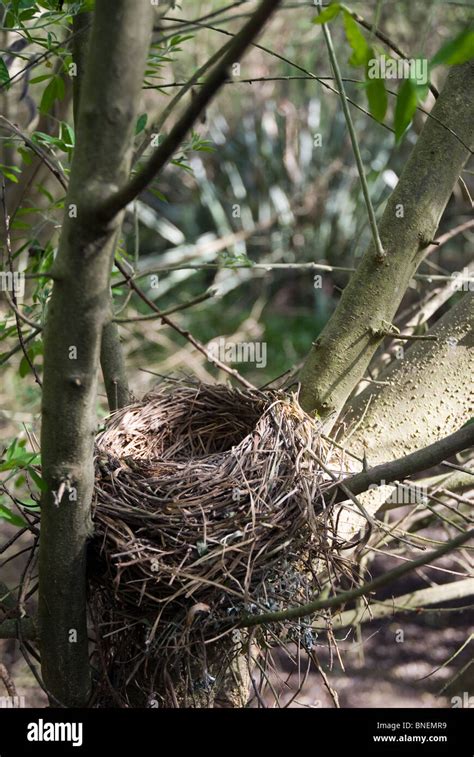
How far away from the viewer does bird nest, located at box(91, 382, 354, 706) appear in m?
1.22

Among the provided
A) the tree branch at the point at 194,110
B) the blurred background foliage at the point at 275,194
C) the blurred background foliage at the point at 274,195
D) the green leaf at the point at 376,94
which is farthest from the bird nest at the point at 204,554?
the blurred background foliage at the point at 275,194

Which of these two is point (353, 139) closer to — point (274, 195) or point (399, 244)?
point (399, 244)

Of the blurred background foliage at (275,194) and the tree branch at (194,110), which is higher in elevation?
the blurred background foliage at (275,194)

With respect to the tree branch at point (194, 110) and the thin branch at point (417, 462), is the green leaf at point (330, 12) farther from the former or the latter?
the thin branch at point (417, 462)

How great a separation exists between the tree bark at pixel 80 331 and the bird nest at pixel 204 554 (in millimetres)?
68

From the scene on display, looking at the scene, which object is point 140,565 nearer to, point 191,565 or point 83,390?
point 191,565

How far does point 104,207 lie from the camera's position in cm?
84

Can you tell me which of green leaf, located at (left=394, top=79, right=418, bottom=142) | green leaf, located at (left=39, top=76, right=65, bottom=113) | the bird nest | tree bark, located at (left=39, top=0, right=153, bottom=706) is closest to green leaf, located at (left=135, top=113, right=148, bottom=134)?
green leaf, located at (left=39, top=76, right=65, bottom=113)

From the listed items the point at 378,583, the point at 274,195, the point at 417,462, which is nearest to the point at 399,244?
the point at 417,462

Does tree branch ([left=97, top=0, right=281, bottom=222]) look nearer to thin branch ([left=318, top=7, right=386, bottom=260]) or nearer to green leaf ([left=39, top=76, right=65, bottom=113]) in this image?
thin branch ([left=318, top=7, right=386, bottom=260])

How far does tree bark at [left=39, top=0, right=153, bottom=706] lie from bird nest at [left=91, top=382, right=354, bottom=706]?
7 centimetres

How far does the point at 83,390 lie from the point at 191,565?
1.17 ft

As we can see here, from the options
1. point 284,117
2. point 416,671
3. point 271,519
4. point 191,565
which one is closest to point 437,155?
point 271,519

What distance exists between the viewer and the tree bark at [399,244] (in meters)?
1.41
